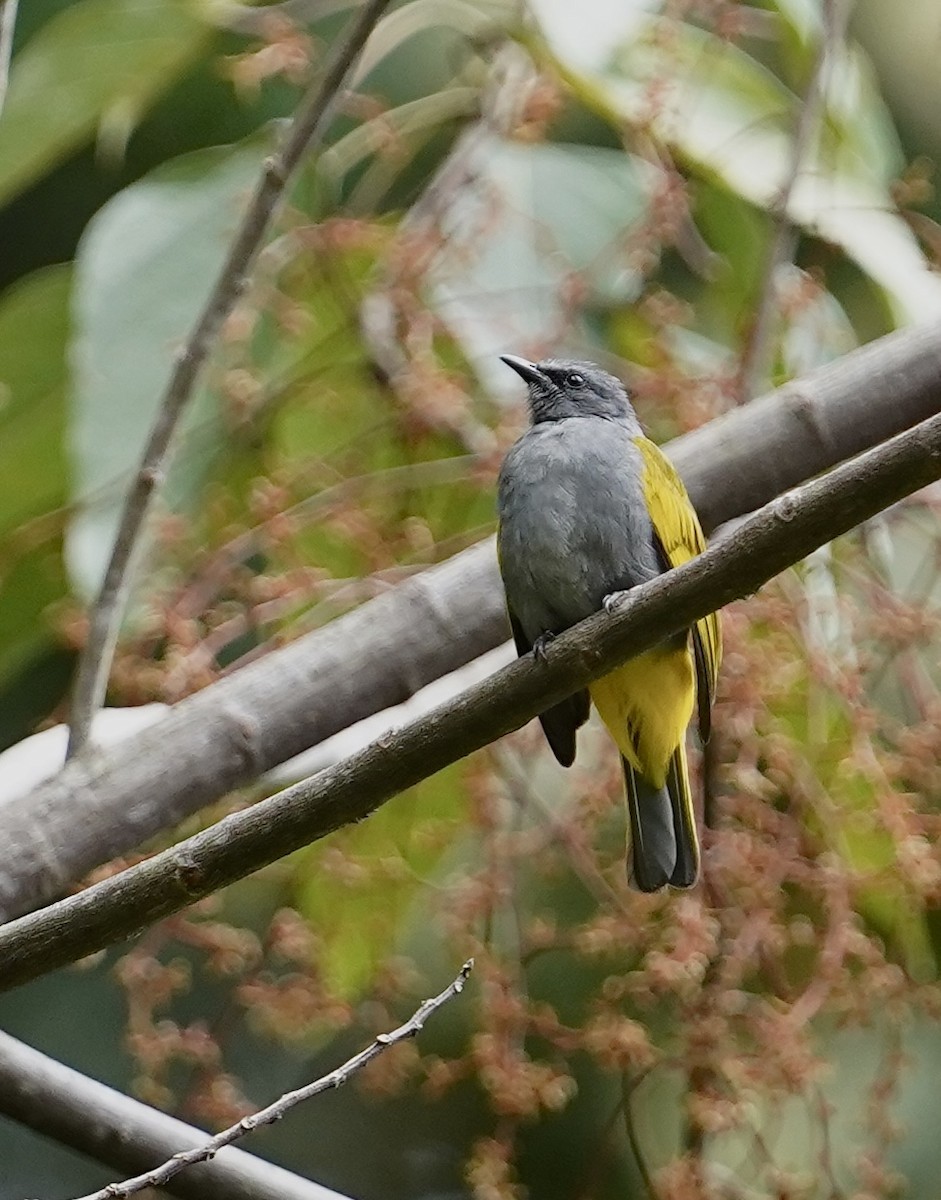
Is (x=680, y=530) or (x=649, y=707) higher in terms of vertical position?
(x=680, y=530)

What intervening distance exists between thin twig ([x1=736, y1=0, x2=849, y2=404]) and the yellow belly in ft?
1.15

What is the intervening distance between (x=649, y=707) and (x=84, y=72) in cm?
102

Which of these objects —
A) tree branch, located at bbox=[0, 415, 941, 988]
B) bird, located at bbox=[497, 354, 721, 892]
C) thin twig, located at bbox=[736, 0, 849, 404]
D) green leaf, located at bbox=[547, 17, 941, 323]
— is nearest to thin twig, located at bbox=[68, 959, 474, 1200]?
tree branch, located at bbox=[0, 415, 941, 988]

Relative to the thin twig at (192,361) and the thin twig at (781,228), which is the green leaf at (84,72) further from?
the thin twig at (781,228)

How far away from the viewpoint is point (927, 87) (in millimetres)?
4285

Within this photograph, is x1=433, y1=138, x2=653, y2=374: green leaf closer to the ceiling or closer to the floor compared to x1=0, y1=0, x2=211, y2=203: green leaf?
closer to the floor

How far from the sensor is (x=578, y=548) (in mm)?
2135

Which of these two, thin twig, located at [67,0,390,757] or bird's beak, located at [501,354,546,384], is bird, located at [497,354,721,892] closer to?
bird's beak, located at [501,354,546,384]

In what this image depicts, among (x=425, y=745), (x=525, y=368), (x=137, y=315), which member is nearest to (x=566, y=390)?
(x=525, y=368)

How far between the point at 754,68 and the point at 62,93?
A: 91cm

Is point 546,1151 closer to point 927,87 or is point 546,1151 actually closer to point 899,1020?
point 899,1020

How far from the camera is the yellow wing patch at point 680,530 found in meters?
1.98

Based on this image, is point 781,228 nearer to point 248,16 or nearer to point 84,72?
point 248,16

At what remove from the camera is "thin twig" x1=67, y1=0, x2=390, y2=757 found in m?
1.73
